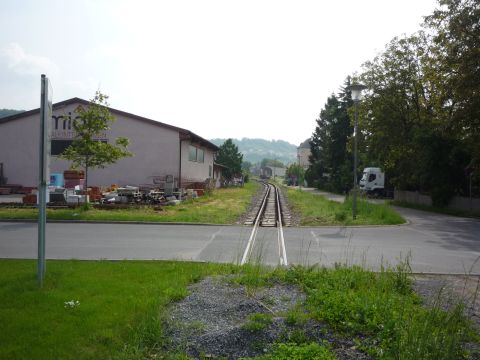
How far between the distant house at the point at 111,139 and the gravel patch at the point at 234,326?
27749 mm

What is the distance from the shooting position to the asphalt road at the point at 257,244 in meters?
9.77

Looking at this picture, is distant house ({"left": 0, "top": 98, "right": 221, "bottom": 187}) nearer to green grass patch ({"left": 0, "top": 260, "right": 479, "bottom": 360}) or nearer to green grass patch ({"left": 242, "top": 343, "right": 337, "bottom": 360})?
green grass patch ({"left": 0, "top": 260, "right": 479, "bottom": 360})

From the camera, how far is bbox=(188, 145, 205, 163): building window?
37.5 metres

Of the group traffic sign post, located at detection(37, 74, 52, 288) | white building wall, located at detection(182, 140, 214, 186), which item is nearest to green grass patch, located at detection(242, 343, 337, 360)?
traffic sign post, located at detection(37, 74, 52, 288)

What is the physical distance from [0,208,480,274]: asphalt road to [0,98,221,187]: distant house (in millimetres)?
17277

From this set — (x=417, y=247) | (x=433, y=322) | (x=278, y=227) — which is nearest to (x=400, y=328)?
(x=433, y=322)

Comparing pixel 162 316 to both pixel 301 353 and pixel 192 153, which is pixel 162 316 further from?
pixel 192 153

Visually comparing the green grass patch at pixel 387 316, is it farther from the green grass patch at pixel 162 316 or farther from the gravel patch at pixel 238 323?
the gravel patch at pixel 238 323

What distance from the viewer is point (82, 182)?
29.1 m

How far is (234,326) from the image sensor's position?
191 inches

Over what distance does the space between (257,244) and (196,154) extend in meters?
28.3

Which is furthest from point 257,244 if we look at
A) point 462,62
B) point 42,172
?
point 462,62

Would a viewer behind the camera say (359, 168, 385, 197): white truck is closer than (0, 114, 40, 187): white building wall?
No

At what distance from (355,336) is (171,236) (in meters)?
9.60
